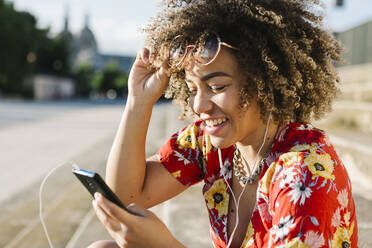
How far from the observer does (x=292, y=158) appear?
1227mm

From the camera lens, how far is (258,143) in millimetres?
1521

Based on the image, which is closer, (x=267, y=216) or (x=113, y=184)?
(x=267, y=216)

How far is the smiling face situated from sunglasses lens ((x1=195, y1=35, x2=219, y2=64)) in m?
0.02

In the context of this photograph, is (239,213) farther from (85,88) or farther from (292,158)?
(85,88)

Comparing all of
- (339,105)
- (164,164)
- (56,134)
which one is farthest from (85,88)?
(164,164)

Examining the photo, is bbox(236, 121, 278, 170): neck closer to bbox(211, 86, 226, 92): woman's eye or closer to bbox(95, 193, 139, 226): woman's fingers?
bbox(211, 86, 226, 92): woman's eye

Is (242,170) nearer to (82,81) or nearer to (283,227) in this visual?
(283,227)

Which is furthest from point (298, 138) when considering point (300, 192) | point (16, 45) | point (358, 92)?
point (16, 45)

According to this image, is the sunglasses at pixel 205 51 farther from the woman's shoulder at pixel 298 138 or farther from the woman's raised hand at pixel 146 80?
the woman's shoulder at pixel 298 138

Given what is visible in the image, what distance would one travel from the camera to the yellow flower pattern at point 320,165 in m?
1.14

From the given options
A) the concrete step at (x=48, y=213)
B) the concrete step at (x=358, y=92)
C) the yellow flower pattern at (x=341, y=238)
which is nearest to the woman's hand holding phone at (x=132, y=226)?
the yellow flower pattern at (x=341, y=238)

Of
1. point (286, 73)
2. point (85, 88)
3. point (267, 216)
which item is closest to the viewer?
point (267, 216)

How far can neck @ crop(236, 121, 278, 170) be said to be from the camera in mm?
1503

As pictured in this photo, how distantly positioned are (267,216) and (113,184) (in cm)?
70
